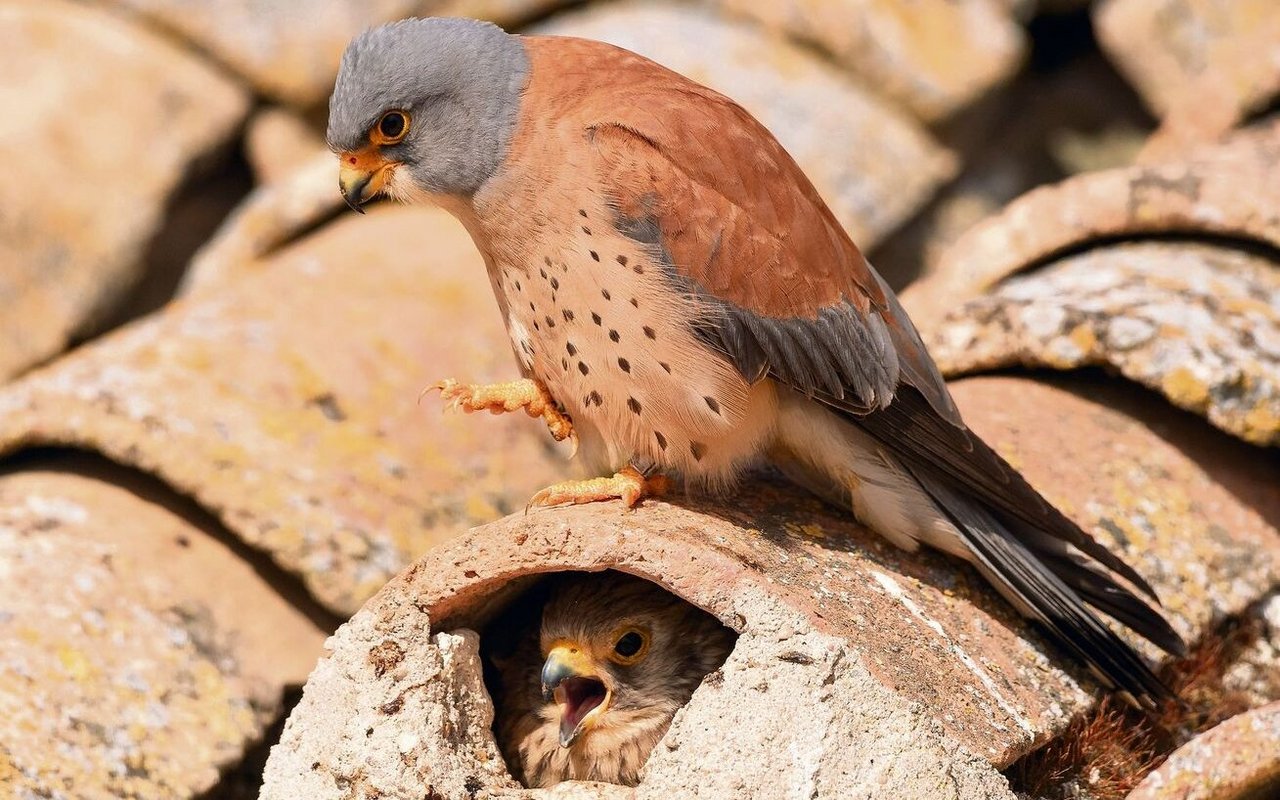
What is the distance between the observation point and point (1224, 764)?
7.49 ft

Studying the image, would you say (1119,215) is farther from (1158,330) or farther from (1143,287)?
(1158,330)

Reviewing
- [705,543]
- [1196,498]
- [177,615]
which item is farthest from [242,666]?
[1196,498]

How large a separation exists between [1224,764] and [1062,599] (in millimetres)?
382

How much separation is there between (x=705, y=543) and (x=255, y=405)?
152 cm

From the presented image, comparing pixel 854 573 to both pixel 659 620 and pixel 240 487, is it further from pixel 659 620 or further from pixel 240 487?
pixel 240 487

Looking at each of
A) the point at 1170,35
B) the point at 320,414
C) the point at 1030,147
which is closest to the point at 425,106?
the point at 320,414

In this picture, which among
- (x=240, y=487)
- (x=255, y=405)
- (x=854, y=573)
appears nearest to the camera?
(x=854, y=573)

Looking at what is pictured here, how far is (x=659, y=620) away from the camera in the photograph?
Result: 108 inches

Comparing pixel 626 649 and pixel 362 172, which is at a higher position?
pixel 362 172

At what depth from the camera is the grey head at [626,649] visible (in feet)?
8.79

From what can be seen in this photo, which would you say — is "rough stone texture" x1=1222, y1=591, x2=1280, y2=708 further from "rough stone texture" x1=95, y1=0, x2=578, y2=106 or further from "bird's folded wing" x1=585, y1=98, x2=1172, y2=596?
"rough stone texture" x1=95, y1=0, x2=578, y2=106

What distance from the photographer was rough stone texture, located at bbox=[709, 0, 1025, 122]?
17.4 feet

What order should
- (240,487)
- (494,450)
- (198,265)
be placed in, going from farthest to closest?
(198,265) → (494,450) → (240,487)

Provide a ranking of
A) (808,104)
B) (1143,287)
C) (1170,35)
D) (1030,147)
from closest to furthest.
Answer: (1143,287) < (808,104) < (1170,35) < (1030,147)
